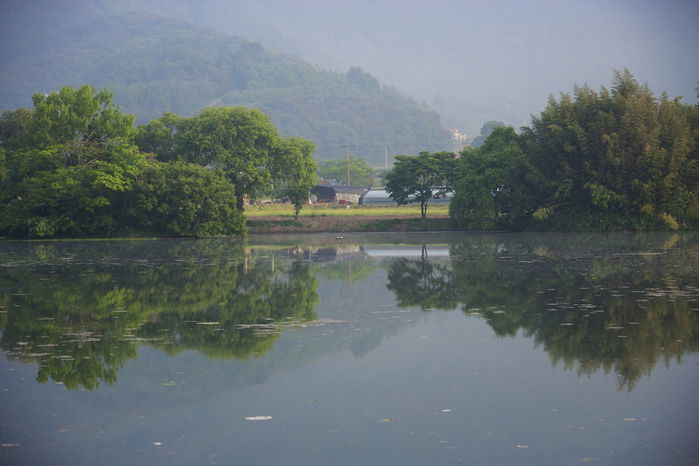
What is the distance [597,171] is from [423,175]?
60.9 feet

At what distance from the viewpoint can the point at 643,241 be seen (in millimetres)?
43844

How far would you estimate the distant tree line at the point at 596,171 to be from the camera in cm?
5559

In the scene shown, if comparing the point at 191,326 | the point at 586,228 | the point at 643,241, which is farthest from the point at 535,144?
the point at 191,326

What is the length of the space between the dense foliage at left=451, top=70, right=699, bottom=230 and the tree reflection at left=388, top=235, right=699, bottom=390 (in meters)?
20.9

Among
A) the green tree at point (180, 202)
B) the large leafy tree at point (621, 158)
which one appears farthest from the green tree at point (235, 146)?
the large leafy tree at point (621, 158)

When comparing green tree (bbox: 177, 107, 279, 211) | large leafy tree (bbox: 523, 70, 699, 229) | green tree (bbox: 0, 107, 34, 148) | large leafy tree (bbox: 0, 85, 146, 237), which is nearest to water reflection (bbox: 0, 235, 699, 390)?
large leafy tree (bbox: 523, 70, 699, 229)

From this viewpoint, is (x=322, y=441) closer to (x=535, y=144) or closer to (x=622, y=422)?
(x=622, y=422)

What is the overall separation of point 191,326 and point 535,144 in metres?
47.7

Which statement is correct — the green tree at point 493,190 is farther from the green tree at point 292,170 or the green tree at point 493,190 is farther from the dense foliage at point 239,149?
the dense foliage at point 239,149

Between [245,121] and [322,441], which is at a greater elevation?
[245,121]

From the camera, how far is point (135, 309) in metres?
19.2

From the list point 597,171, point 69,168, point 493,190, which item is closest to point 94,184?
point 69,168

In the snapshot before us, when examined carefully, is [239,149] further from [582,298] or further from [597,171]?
[582,298]

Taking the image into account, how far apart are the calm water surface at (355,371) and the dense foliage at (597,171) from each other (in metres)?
32.6
